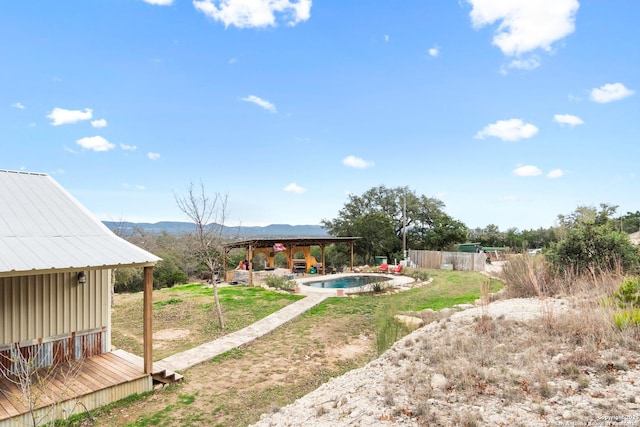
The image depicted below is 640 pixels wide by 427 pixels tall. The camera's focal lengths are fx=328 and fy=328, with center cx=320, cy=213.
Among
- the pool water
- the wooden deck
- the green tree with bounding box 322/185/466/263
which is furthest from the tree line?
the wooden deck

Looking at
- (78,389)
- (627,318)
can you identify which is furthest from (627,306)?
(78,389)

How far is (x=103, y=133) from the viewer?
1697 centimetres

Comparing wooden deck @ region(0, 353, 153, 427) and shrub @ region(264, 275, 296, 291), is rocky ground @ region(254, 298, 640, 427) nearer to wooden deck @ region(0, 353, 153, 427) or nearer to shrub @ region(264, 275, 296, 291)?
wooden deck @ region(0, 353, 153, 427)

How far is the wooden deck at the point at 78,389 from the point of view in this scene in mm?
4301

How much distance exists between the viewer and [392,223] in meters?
29.3

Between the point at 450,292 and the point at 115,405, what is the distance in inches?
471

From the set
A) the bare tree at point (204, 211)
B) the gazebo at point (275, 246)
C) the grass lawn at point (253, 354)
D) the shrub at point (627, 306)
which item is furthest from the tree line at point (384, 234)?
the shrub at point (627, 306)

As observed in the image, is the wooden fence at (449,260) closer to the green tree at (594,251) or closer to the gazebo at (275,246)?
the gazebo at (275,246)

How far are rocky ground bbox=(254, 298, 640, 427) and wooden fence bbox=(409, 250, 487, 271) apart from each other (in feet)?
55.8

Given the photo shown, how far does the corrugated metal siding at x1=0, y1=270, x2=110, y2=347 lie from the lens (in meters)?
5.46

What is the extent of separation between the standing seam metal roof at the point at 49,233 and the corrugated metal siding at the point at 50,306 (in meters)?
0.82

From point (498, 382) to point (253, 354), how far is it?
201 inches

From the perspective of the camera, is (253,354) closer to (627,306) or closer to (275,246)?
(627,306)

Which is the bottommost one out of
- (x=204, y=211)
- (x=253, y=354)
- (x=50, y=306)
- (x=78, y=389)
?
(x=253, y=354)
